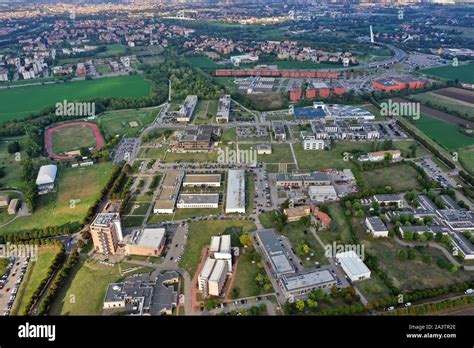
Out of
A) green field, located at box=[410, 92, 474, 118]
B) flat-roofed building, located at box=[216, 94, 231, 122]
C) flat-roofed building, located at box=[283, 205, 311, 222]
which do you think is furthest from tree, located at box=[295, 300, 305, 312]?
green field, located at box=[410, 92, 474, 118]

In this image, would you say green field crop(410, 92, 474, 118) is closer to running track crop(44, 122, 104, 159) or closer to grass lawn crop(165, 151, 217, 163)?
grass lawn crop(165, 151, 217, 163)

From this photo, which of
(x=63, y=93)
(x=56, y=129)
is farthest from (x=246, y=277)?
(x=63, y=93)

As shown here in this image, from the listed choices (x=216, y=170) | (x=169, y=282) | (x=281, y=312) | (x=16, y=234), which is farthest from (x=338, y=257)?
(x=16, y=234)

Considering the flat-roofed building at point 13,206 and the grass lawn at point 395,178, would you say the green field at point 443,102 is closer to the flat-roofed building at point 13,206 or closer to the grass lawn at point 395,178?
the grass lawn at point 395,178

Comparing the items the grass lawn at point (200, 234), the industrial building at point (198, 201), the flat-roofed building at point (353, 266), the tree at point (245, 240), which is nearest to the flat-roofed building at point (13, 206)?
the industrial building at point (198, 201)

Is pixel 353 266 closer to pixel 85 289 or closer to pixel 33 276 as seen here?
pixel 85 289
